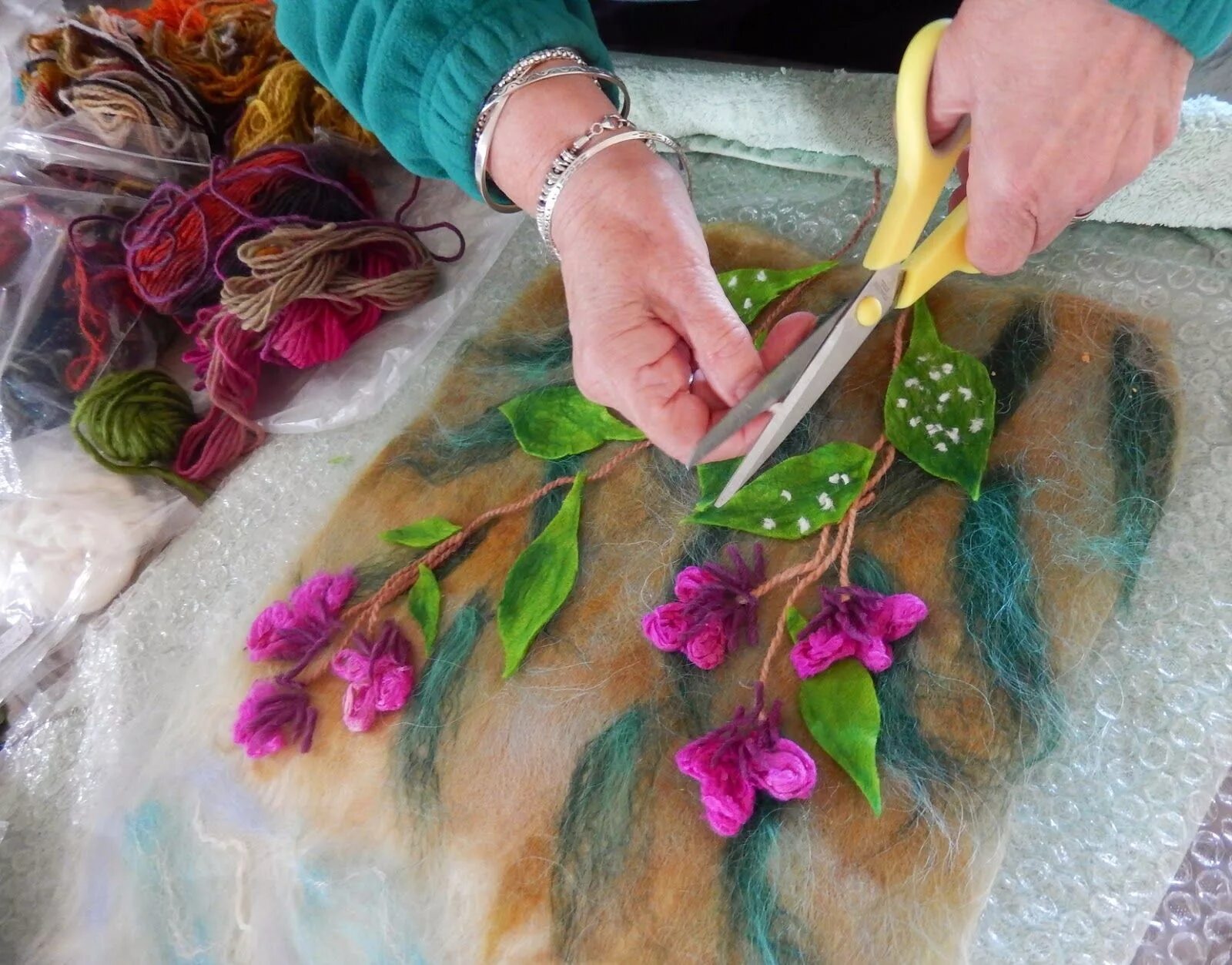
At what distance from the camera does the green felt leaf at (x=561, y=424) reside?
1.91ft

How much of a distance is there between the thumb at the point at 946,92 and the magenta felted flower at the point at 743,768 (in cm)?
29

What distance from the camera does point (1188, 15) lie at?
A: 0.32 meters

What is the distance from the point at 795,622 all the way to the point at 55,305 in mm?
672

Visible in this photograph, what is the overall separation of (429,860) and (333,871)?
0.06 meters

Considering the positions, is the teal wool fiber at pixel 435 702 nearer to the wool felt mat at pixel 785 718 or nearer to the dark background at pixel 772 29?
the wool felt mat at pixel 785 718

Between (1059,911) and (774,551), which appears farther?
(774,551)

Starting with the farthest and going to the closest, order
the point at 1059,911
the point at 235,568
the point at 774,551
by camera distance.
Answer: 1. the point at 235,568
2. the point at 774,551
3. the point at 1059,911

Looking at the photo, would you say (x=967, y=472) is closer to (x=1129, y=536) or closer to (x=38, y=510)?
(x=1129, y=536)

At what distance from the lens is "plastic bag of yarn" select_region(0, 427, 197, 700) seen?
0.68m

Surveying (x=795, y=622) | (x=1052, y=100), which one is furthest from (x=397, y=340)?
(x=1052, y=100)

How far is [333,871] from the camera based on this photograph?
519mm

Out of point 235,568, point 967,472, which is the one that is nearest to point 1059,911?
point 967,472

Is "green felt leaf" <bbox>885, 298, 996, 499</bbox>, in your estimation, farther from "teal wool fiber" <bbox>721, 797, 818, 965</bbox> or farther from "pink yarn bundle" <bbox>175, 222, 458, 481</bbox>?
"pink yarn bundle" <bbox>175, 222, 458, 481</bbox>

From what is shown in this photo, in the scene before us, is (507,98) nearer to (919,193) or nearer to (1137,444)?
(919,193)
